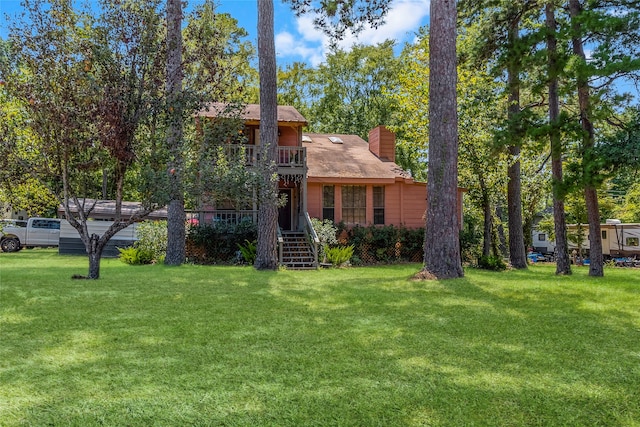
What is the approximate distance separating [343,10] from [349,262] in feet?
25.2

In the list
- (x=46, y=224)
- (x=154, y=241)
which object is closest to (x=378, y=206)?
(x=154, y=241)

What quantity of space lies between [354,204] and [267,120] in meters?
6.45

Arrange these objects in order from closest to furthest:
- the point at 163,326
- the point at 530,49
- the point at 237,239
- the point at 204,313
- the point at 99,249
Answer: the point at 163,326 < the point at 204,313 < the point at 99,249 < the point at 530,49 < the point at 237,239

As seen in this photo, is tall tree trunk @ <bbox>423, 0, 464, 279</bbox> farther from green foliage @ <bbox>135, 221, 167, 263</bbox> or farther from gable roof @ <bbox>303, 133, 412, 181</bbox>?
green foliage @ <bbox>135, 221, 167, 263</bbox>

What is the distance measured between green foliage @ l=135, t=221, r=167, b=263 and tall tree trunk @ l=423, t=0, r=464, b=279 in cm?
914

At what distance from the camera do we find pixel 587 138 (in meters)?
10.8

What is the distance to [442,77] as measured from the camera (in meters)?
9.86

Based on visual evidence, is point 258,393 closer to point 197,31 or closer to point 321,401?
point 321,401

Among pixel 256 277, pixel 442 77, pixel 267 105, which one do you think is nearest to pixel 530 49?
pixel 442 77

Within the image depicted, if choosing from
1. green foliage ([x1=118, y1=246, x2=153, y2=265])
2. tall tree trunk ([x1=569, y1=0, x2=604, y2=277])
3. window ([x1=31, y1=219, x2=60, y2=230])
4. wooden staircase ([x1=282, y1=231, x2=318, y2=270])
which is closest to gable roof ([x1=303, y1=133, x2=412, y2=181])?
wooden staircase ([x1=282, y1=231, x2=318, y2=270])

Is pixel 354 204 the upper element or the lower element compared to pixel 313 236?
upper

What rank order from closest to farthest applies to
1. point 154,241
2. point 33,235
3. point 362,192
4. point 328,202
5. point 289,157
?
point 154,241 < point 289,157 < point 328,202 < point 362,192 < point 33,235

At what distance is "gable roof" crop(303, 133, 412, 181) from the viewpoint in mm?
17516

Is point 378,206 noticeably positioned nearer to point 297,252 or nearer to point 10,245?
point 297,252
